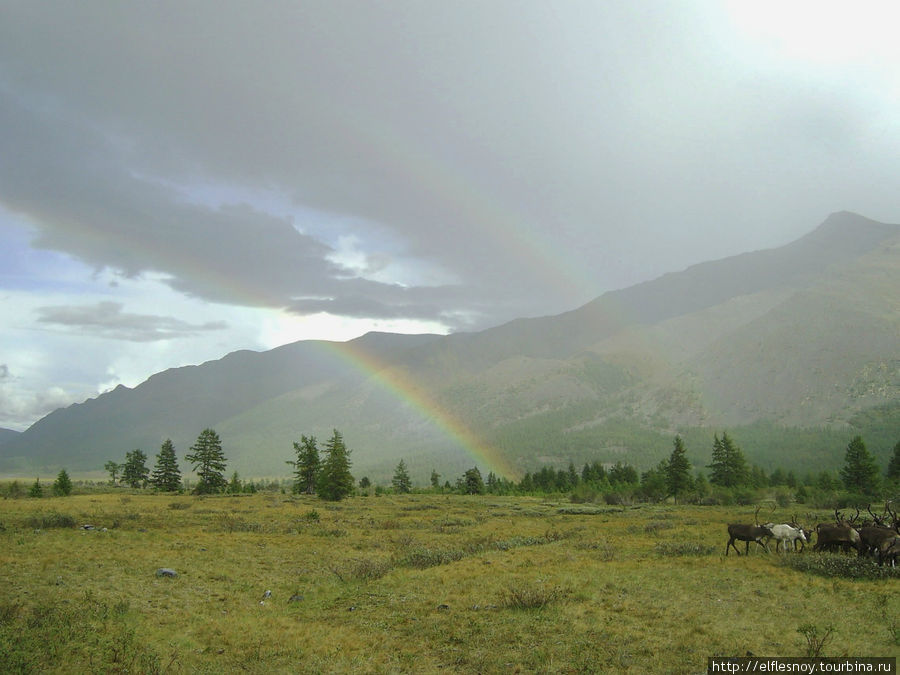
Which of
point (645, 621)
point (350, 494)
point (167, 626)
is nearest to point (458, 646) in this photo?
point (645, 621)

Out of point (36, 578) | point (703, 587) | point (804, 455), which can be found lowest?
point (804, 455)

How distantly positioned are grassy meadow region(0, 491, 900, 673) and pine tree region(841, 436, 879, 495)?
66.2 metres

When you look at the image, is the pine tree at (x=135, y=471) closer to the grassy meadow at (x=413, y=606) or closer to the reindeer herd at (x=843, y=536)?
the grassy meadow at (x=413, y=606)

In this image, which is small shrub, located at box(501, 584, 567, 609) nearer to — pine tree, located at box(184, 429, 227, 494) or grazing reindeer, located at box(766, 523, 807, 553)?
grazing reindeer, located at box(766, 523, 807, 553)

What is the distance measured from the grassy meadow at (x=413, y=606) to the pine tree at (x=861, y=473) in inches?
2606

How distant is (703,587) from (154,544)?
27.6 meters

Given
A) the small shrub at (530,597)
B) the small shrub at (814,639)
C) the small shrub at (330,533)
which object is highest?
the small shrub at (814,639)

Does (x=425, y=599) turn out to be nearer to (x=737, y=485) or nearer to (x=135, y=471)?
(x=737, y=485)

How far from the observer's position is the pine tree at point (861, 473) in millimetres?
76000

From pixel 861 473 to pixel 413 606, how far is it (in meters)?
88.6

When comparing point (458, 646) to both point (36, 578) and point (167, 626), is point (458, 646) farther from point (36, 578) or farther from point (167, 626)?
point (36, 578)

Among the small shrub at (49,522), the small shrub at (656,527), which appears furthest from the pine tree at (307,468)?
the small shrub at (656,527)

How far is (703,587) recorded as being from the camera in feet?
59.7

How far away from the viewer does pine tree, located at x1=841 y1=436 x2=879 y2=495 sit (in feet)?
249
